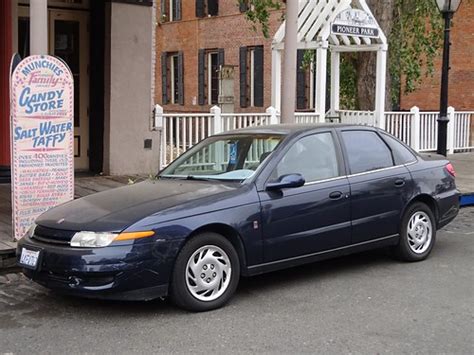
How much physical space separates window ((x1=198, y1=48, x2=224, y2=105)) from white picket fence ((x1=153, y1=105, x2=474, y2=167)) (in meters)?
11.3

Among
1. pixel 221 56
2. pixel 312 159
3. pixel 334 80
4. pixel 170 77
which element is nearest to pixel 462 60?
pixel 334 80

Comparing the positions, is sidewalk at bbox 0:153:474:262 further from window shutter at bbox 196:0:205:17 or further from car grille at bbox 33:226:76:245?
window shutter at bbox 196:0:205:17

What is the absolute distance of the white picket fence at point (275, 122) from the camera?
517 inches

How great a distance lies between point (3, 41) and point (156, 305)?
7.16 meters

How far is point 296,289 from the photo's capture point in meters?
6.33

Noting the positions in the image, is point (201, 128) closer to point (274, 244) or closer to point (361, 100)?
point (361, 100)

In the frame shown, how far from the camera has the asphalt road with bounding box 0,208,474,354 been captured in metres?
4.85

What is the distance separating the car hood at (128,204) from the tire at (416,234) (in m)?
2.13

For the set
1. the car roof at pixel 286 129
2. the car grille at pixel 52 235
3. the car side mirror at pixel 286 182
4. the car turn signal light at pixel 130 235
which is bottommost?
the car grille at pixel 52 235

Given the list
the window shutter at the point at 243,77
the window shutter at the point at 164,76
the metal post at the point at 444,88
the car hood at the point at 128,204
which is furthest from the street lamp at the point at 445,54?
the window shutter at the point at 164,76

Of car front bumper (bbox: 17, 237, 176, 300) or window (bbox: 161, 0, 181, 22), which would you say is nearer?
car front bumper (bbox: 17, 237, 176, 300)

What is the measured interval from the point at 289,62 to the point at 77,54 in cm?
457

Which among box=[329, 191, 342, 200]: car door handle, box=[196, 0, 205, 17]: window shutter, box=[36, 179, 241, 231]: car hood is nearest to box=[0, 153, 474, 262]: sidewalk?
box=[36, 179, 241, 231]: car hood

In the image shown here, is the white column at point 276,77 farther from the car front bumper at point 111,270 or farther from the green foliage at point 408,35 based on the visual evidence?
the car front bumper at point 111,270
